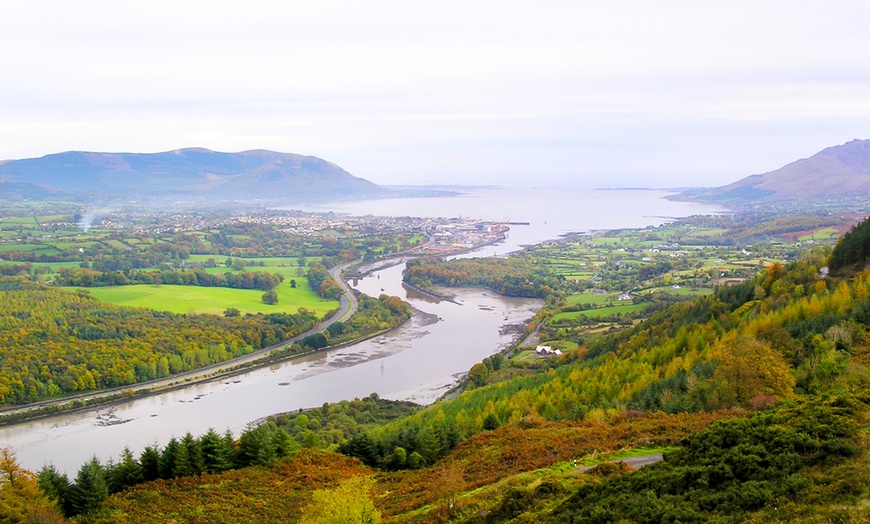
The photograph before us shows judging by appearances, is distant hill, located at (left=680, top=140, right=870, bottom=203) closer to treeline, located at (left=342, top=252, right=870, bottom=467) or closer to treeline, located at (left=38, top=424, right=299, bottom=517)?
treeline, located at (left=342, top=252, right=870, bottom=467)

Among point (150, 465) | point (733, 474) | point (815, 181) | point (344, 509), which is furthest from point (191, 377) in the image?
point (815, 181)

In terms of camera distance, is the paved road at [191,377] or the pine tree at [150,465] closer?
the pine tree at [150,465]

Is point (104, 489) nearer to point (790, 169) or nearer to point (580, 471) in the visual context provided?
point (580, 471)

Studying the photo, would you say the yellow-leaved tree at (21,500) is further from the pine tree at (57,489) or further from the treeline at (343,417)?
the treeline at (343,417)

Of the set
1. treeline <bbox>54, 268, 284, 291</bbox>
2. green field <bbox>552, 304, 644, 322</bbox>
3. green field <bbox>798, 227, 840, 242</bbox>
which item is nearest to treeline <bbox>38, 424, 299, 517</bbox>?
green field <bbox>552, 304, 644, 322</bbox>

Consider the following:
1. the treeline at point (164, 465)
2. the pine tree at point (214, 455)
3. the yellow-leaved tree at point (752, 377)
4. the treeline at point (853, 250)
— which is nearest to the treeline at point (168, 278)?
the treeline at point (164, 465)

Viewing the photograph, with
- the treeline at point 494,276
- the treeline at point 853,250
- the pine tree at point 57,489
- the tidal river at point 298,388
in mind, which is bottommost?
the tidal river at point 298,388
